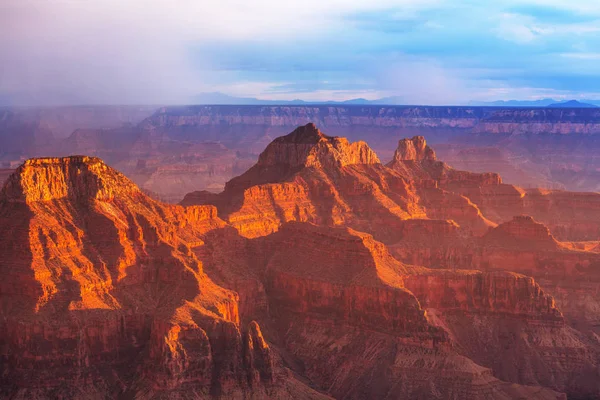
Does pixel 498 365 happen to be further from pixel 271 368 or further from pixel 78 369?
pixel 78 369

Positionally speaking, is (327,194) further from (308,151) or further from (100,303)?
(100,303)

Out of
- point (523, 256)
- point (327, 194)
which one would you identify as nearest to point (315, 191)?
point (327, 194)

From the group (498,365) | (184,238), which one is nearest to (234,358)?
(184,238)

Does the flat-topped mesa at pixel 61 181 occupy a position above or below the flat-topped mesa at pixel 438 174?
above

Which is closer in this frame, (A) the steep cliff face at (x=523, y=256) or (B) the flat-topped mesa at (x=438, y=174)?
(A) the steep cliff face at (x=523, y=256)

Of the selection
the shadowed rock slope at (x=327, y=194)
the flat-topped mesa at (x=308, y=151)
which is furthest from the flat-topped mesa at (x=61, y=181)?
the flat-topped mesa at (x=308, y=151)

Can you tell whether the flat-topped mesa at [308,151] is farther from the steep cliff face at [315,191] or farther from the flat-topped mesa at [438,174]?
the flat-topped mesa at [438,174]
